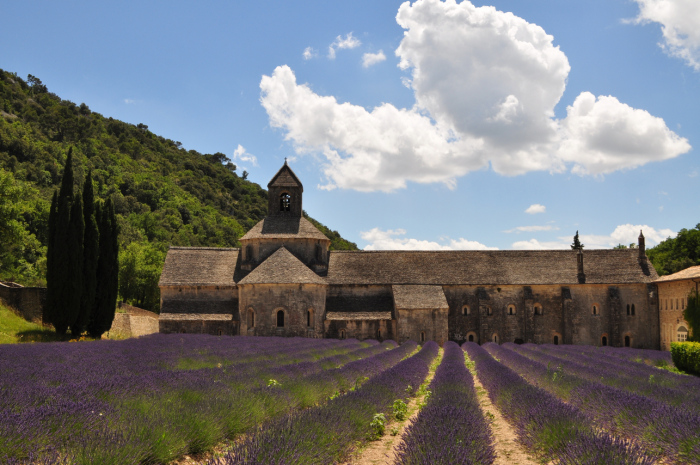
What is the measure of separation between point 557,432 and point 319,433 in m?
3.30

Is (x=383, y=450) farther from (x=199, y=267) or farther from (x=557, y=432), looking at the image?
(x=199, y=267)

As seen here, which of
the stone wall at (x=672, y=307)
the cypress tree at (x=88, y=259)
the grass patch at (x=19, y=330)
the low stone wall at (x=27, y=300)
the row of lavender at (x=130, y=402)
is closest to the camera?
the row of lavender at (x=130, y=402)

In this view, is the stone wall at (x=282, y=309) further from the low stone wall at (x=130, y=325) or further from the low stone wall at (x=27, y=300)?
the low stone wall at (x=27, y=300)

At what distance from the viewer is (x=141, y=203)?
83938 mm

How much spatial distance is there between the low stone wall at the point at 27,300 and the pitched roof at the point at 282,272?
12042 millimetres

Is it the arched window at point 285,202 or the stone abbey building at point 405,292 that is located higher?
the arched window at point 285,202

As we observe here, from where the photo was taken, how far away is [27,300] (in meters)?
28.5

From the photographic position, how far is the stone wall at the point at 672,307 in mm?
34719

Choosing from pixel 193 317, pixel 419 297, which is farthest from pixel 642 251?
pixel 193 317

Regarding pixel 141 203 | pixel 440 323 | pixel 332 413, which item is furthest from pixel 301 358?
pixel 141 203

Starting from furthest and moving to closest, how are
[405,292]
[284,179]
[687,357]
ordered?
1. [284,179]
2. [405,292]
3. [687,357]

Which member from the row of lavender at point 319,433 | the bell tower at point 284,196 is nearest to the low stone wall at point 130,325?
the bell tower at point 284,196

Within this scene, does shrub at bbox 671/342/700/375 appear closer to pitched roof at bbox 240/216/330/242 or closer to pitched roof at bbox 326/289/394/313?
pitched roof at bbox 326/289/394/313

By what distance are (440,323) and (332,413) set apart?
97.9 feet
